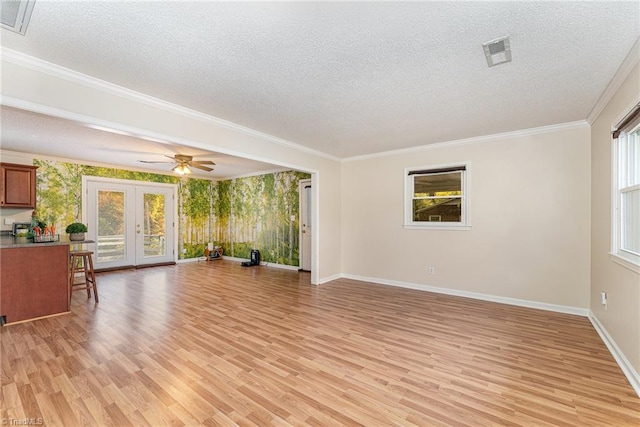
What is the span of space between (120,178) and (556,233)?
897cm

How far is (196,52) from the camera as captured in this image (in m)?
2.20

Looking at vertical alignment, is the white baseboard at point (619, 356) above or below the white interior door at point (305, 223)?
below

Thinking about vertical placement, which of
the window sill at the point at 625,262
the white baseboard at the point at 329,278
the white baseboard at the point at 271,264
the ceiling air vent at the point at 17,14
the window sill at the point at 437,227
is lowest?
the white baseboard at the point at 271,264

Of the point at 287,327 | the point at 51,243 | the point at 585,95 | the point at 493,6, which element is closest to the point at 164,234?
the point at 51,243

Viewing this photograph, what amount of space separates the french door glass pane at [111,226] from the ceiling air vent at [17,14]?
5807 millimetres

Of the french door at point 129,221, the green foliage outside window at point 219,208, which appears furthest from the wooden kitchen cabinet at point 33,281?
the french door at point 129,221

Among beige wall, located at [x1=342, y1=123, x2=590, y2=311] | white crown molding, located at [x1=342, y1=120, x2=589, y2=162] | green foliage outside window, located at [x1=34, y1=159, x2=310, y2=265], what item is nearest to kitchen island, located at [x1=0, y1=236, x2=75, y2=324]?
green foliage outside window, located at [x1=34, y1=159, x2=310, y2=265]

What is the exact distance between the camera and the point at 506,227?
4.31 metres

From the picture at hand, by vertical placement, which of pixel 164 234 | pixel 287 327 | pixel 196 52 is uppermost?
pixel 196 52

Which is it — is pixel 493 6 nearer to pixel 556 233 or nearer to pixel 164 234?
pixel 556 233

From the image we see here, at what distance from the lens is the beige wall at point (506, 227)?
3838 mm

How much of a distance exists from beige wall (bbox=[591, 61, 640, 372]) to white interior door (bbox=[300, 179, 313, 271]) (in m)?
5.03

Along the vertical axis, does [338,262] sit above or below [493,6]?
below

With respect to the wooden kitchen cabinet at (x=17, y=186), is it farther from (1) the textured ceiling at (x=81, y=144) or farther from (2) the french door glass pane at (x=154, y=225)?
(2) the french door glass pane at (x=154, y=225)
